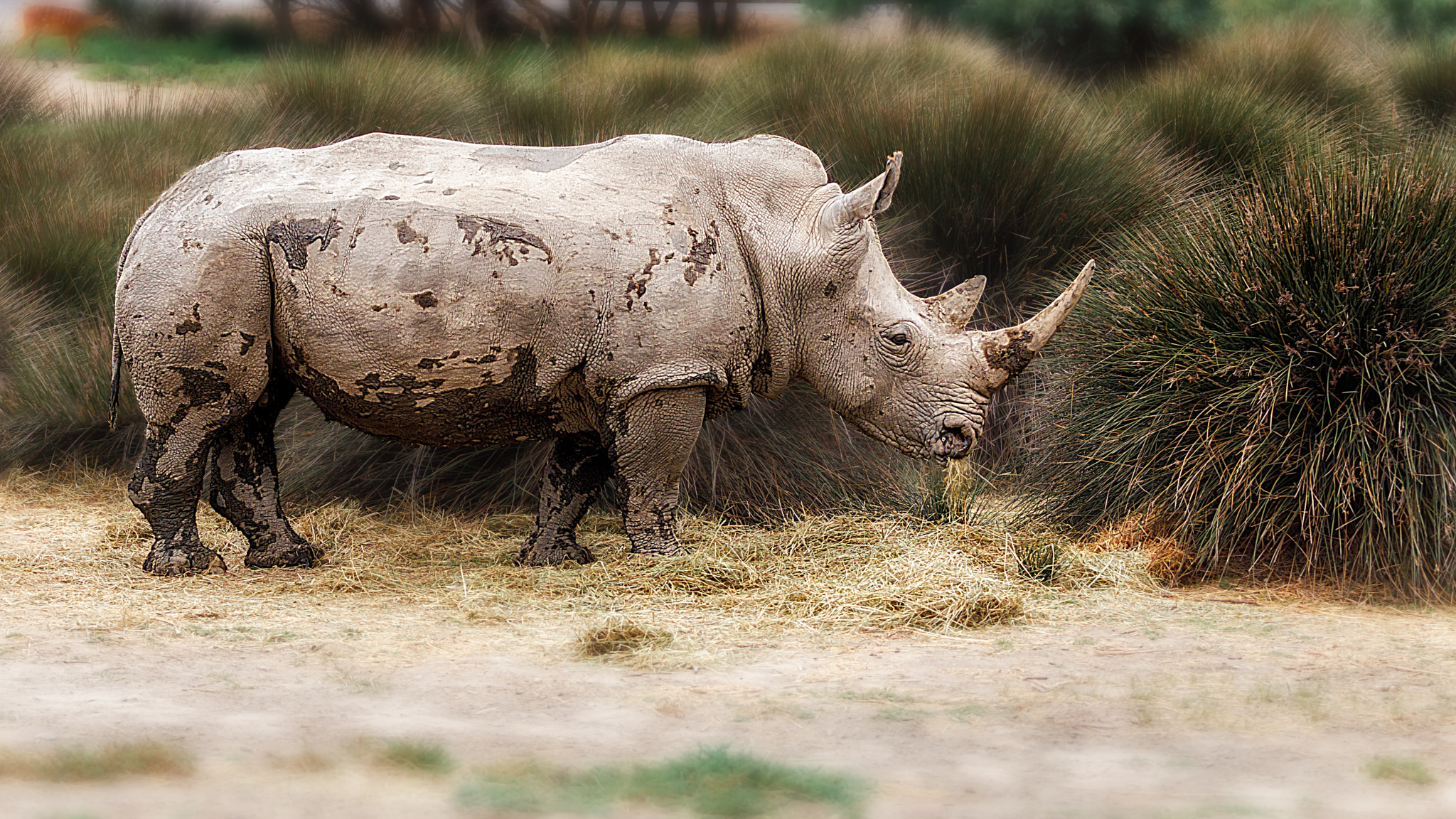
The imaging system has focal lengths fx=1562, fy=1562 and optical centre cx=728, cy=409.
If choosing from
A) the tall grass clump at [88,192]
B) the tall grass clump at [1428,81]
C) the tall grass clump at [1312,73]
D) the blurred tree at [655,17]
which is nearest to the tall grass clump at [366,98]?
the tall grass clump at [88,192]

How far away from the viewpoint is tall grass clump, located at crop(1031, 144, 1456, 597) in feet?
18.3

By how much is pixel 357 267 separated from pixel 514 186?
0.64 meters

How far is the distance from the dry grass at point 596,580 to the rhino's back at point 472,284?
2.14ft

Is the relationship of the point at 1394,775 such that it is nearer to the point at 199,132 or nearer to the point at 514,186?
the point at 514,186

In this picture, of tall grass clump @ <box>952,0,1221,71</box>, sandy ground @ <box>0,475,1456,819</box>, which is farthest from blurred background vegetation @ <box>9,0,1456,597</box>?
tall grass clump @ <box>952,0,1221,71</box>

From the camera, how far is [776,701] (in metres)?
4.16

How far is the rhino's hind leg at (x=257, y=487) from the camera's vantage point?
233 inches

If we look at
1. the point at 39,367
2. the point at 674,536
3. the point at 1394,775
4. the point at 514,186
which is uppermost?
the point at 514,186

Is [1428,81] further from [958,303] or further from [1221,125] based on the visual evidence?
[958,303]

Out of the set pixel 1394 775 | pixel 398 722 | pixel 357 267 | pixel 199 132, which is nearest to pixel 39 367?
pixel 199 132

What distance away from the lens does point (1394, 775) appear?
3.48 metres

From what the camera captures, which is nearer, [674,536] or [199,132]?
[674,536]

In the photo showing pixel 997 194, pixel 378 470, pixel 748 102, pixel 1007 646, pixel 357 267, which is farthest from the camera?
pixel 748 102

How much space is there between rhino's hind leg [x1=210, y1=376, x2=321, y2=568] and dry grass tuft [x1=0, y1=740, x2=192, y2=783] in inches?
98.7
